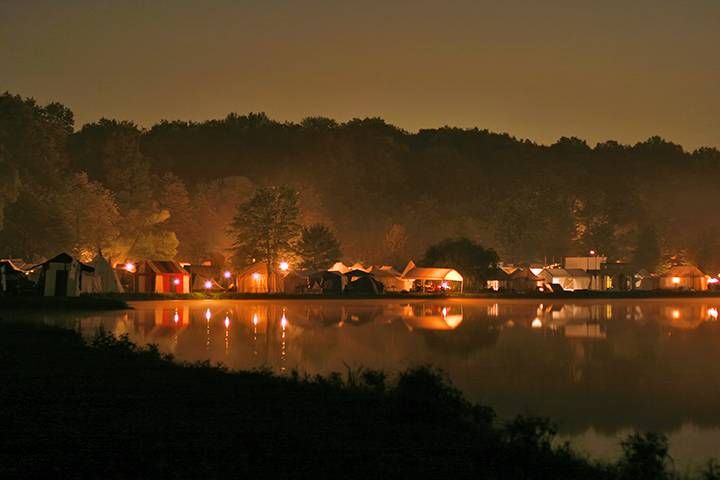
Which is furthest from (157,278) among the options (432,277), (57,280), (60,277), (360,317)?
(360,317)

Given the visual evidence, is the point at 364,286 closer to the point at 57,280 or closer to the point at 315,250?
the point at 315,250

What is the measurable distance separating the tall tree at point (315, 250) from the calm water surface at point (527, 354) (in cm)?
4175

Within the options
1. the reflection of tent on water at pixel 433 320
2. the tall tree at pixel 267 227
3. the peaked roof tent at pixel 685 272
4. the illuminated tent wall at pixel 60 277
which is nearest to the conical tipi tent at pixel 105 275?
the illuminated tent wall at pixel 60 277

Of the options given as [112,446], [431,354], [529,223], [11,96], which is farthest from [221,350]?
[529,223]

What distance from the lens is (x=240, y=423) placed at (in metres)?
10.5

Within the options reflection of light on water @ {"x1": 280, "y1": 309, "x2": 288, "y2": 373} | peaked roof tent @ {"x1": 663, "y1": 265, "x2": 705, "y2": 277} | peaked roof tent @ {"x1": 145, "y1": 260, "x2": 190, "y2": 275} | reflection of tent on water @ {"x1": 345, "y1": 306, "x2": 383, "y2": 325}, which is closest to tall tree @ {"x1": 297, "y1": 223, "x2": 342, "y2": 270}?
peaked roof tent @ {"x1": 145, "y1": 260, "x2": 190, "y2": 275}

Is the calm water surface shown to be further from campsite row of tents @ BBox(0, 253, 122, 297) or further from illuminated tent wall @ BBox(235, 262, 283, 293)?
illuminated tent wall @ BBox(235, 262, 283, 293)

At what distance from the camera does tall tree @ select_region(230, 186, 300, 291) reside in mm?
82250

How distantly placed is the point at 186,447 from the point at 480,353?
15.3m

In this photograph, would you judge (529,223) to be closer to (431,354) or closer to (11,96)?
(11,96)

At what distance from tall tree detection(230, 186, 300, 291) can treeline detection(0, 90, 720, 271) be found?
6605 mm

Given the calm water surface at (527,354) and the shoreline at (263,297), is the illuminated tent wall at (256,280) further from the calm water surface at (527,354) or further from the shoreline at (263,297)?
the calm water surface at (527,354)

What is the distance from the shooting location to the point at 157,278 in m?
67.2

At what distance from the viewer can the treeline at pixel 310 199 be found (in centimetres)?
7831
